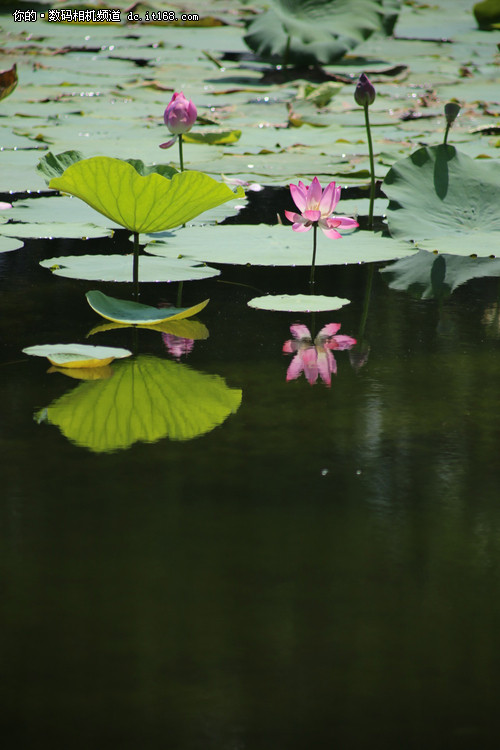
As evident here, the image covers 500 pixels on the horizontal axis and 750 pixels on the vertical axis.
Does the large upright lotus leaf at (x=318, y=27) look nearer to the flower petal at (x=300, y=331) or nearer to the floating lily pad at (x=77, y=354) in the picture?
the flower petal at (x=300, y=331)

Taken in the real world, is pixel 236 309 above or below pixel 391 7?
below

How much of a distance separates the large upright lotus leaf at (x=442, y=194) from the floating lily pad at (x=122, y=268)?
56cm

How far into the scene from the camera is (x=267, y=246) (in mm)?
2242

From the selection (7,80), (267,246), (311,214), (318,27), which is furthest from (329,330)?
(318,27)

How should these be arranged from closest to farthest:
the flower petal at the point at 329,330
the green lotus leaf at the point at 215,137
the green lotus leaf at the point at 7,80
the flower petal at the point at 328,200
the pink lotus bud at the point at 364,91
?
the flower petal at the point at 329,330, the flower petal at the point at 328,200, the pink lotus bud at the point at 364,91, the green lotus leaf at the point at 7,80, the green lotus leaf at the point at 215,137

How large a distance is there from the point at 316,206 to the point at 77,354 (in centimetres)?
71

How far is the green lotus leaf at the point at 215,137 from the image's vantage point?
3518mm

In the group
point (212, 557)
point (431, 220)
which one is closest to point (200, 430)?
point (212, 557)

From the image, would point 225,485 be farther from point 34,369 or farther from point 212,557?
point 34,369

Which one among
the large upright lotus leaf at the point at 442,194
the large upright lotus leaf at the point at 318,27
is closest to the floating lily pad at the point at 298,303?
the large upright lotus leaf at the point at 442,194

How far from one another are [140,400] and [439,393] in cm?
44

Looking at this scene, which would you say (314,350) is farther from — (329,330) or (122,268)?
(122,268)

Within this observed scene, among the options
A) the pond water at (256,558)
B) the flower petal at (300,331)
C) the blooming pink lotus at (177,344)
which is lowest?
the pond water at (256,558)

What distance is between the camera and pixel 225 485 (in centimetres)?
109
